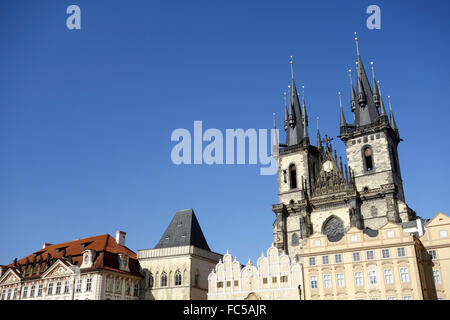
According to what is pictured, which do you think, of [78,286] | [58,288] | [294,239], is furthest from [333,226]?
[58,288]

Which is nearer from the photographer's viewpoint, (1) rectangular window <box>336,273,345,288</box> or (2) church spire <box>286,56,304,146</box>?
(1) rectangular window <box>336,273,345,288</box>

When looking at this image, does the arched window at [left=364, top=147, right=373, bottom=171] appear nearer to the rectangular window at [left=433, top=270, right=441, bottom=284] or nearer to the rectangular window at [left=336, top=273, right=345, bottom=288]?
the rectangular window at [left=433, top=270, right=441, bottom=284]

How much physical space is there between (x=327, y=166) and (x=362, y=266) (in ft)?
77.1

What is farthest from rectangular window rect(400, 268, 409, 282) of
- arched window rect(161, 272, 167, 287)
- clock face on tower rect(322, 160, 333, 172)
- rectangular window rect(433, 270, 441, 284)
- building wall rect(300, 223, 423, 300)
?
arched window rect(161, 272, 167, 287)

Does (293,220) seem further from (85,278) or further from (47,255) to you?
(47,255)

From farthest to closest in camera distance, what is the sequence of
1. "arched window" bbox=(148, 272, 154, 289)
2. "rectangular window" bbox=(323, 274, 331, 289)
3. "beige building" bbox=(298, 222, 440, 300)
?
"arched window" bbox=(148, 272, 154, 289), "rectangular window" bbox=(323, 274, 331, 289), "beige building" bbox=(298, 222, 440, 300)

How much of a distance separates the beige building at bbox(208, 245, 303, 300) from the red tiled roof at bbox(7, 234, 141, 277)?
1168 centimetres

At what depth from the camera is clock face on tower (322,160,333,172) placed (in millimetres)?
64750

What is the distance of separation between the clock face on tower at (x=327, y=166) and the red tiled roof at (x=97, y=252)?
2819 centimetres

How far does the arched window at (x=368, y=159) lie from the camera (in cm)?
6241

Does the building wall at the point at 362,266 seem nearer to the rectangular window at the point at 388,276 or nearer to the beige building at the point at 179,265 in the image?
the rectangular window at the point at 388,276

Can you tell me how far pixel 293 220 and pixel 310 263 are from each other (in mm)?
17140

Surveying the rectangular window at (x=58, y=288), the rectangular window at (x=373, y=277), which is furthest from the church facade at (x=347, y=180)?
the rectangular window at (x=58, y=288)

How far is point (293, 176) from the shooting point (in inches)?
2689
